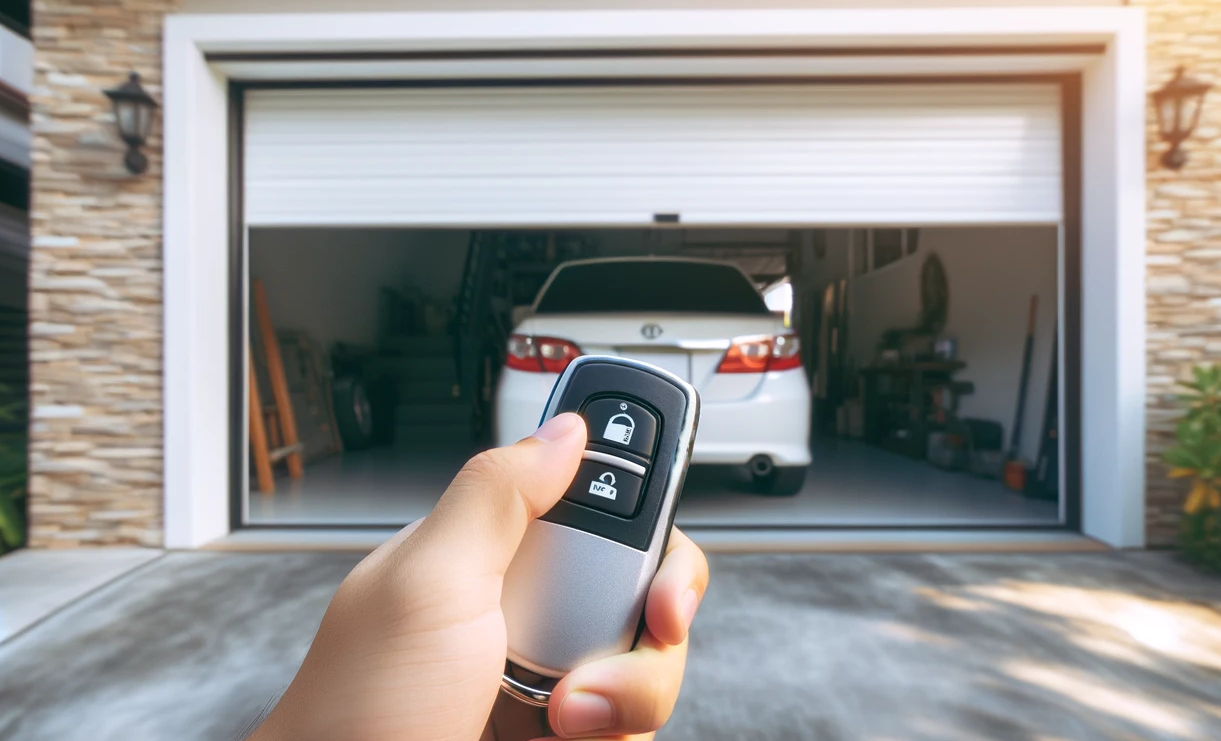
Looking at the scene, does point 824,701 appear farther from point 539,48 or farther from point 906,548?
point 539,48

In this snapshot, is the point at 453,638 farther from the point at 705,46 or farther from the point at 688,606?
the point at 705,46

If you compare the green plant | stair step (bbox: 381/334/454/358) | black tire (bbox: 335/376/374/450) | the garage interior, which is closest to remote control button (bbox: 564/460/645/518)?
the garage interior

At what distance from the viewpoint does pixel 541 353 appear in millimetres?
3105

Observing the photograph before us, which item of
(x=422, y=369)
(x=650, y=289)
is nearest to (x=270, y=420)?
(x=422, y=369)

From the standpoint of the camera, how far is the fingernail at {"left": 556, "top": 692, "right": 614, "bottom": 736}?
0.64 metres

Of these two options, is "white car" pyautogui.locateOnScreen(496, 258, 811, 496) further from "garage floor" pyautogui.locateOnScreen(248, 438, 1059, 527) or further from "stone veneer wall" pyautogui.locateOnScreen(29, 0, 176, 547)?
"stone veneer wall" pyautogui.locateOnScreen(29, 0, 176, 547)

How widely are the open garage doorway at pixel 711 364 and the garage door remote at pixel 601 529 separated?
7.79 feet

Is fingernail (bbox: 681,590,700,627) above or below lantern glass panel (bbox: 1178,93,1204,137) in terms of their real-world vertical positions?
below

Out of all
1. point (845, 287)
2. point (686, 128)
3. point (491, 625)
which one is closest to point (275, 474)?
point (686, 128)

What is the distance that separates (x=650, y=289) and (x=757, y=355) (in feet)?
2.69

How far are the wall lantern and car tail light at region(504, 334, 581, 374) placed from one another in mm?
2948

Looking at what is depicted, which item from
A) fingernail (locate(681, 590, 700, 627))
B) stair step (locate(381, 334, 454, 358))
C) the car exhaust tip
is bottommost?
the car exhaust tip

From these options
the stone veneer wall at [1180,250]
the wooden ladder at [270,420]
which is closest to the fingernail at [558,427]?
the stone veneer wall at [1180,250]

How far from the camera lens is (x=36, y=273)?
3102mm
